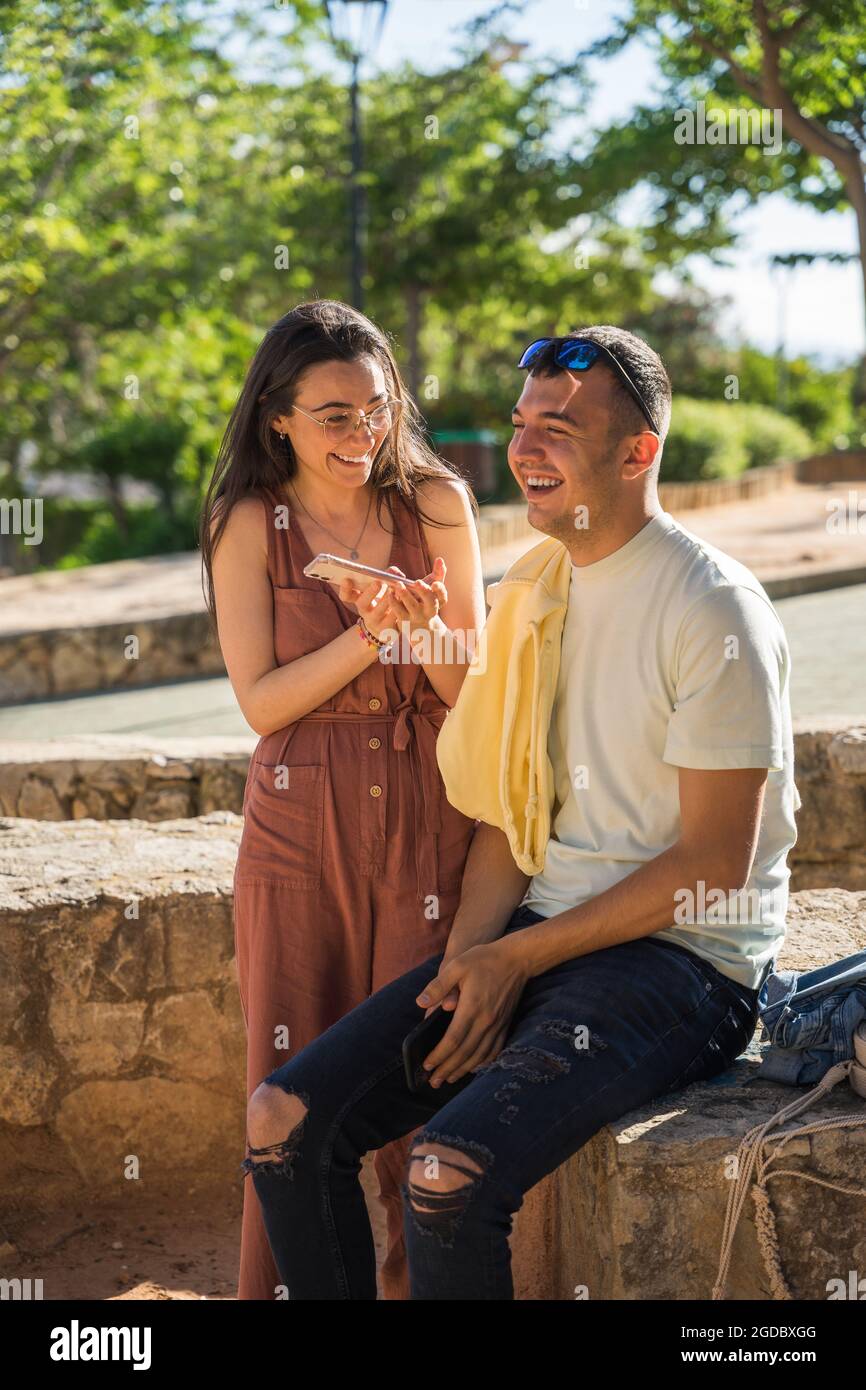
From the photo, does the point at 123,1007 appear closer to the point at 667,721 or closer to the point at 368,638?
the point at 368,638

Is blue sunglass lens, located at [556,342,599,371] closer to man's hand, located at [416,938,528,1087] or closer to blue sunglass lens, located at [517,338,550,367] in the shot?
blue sunglass lens, located at [517,338,550,367]

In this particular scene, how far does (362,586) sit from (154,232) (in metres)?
15.3

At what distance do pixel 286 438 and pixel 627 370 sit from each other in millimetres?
757

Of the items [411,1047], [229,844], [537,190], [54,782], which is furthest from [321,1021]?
[537,190]

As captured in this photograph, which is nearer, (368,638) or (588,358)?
(588,358)

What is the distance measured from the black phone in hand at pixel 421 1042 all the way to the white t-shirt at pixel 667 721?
27 centimetres

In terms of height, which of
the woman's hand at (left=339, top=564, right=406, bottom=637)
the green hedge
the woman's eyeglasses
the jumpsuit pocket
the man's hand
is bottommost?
the man's hand

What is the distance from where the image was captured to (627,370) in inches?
96.9

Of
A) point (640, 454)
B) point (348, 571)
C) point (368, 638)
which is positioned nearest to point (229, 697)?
point (368, 638)

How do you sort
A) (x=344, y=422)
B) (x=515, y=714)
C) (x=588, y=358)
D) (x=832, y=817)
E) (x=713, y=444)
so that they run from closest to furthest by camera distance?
(x=588, y=358) → (x=515, y=714) → (x=344, y=422) → (x=832, y=817) → (x=713, y=444)

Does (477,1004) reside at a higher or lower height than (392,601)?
lower

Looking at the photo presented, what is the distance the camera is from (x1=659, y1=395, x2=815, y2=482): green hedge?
20.6 meters

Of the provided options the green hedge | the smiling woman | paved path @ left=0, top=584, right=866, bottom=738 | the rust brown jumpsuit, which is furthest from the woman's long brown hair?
the green hedge

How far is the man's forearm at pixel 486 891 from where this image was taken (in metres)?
2.58
